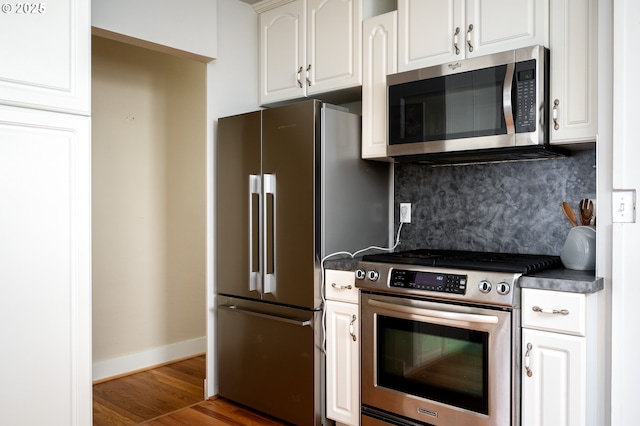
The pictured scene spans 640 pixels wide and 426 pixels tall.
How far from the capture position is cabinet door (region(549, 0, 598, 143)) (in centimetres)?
212

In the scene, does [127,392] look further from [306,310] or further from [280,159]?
[280,159]

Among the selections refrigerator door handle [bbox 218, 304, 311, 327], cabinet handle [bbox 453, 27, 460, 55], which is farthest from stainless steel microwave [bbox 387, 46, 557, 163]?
refrigerator door handle [bbox 218, 304, 311, 327]

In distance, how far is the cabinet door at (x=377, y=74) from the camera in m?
2.74

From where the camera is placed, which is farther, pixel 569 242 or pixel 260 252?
pixel 260 252

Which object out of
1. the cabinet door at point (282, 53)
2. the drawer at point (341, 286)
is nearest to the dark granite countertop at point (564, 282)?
the drawer at point (341, 286)

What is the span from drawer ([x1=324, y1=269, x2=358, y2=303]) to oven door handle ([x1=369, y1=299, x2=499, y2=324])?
0.48 ft

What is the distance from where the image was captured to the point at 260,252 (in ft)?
9.77

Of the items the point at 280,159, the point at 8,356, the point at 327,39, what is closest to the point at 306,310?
the point at 280,159

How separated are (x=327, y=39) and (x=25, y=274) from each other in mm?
2031

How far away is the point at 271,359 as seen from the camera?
293cm

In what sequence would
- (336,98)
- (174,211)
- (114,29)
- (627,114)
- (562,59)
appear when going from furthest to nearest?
(174,211), (336,98), (114,29), (562,59), (627,114)

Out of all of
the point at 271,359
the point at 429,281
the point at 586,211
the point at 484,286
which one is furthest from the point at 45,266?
the point at 586,211

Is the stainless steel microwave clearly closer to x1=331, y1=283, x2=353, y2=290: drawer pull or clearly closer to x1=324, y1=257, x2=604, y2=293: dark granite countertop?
x1=324, y1=257, x2=604, y2=293: dark granite countertop

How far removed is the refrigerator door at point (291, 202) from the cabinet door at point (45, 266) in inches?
39.8
